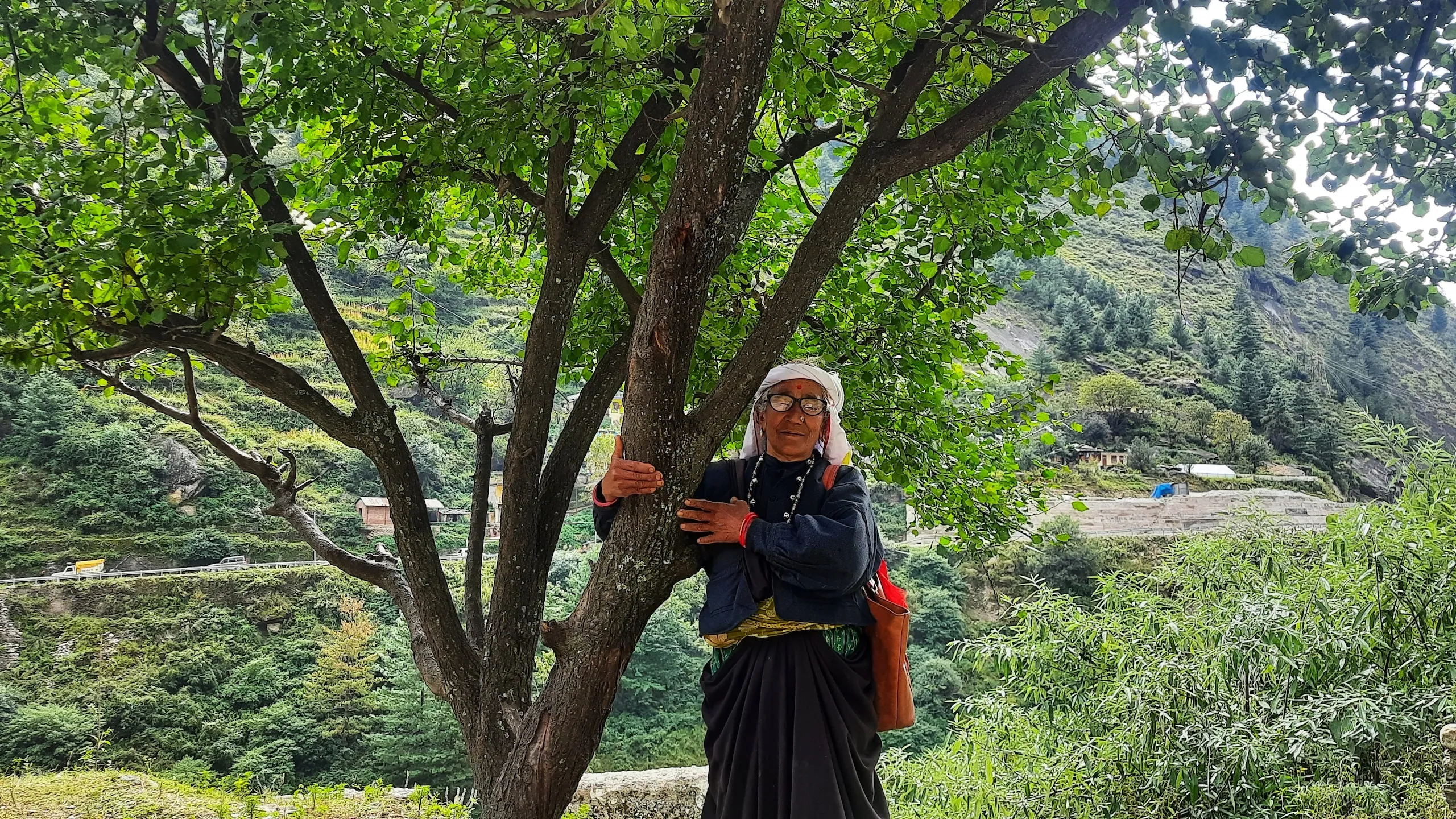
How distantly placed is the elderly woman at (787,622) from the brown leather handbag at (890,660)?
2 centimetres

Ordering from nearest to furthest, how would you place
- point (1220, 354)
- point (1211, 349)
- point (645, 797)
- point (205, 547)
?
point (645, 797) < point (205, 547) < point (1220, 354) < point (1211, 349)

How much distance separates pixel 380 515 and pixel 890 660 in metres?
20.7

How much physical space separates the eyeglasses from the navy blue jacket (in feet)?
0.37

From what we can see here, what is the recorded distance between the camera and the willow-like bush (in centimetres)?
381

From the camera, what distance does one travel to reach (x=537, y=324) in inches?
99.7

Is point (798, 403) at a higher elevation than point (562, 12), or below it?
below

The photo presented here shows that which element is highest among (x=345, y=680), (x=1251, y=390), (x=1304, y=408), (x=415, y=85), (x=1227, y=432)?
(x=1251, y=390)

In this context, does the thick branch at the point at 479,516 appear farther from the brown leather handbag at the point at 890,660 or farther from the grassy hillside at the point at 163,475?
the grassy hillside at the point at 163,475

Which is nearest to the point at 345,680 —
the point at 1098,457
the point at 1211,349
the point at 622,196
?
the point at 622,196

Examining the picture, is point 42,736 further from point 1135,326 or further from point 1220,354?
point 1220,354

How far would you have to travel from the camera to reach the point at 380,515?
2038 cm

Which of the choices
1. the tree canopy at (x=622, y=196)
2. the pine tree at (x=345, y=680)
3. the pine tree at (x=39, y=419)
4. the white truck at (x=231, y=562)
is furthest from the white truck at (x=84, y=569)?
the tree canopy at (x=622, y=196)

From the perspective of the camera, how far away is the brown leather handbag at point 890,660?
174 cm

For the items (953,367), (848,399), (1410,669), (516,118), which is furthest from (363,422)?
(1410,669)
